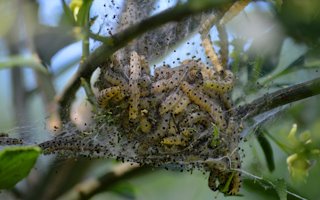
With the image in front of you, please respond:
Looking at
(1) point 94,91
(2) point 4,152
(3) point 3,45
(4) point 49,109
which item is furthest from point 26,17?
(2) point 4,152

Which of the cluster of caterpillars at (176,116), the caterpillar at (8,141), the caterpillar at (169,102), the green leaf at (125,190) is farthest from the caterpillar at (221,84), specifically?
the green leaf at (125,190)

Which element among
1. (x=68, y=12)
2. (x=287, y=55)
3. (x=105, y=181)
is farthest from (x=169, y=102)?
(x=287, y=55)

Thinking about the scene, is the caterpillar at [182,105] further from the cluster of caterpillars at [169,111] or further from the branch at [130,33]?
the branch at [130,33]

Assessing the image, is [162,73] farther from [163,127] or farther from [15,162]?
[15,162]

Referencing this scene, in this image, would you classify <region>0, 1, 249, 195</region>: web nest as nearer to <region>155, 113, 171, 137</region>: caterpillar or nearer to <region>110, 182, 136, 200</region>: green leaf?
<region>155, 113, 171, 137</region>: caterpillar

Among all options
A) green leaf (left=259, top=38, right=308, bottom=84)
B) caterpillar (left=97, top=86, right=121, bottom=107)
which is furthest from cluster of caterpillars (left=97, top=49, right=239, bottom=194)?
green leaf (left=259, top=38, right=308, bottom=84)
